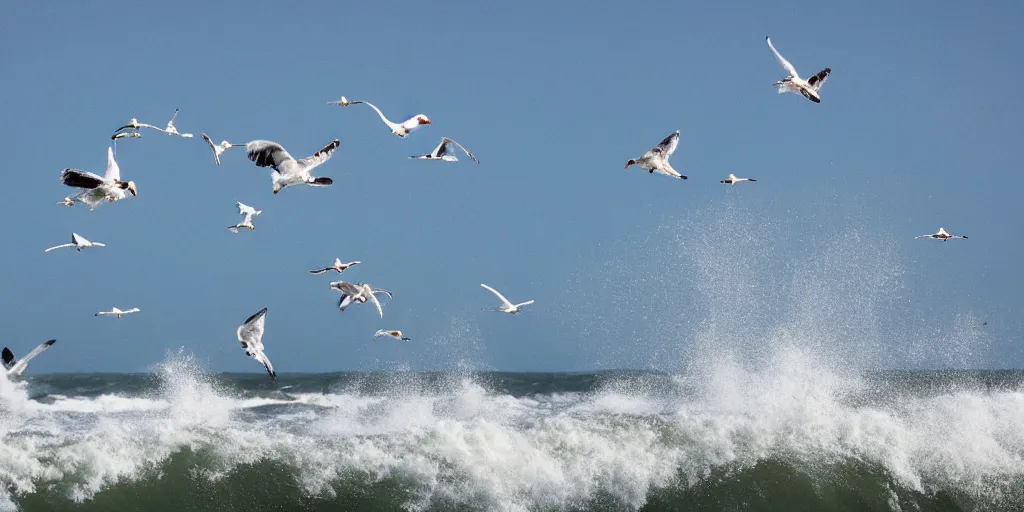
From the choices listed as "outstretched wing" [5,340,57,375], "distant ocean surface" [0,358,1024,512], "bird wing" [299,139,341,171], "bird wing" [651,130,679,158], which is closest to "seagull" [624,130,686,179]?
"bird wing" [651,130,679,158]

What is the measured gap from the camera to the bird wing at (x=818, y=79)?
509 inches

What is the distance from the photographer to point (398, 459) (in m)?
→ 14.9

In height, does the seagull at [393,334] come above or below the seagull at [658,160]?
below

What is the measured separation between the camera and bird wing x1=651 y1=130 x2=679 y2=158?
12.6m

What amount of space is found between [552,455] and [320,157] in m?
6.08

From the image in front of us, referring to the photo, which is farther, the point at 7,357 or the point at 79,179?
the point at 7,357

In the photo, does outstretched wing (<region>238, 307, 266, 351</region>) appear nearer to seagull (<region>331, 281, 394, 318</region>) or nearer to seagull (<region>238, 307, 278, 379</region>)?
seagull (<region>238, 307, 278, 379</region>)

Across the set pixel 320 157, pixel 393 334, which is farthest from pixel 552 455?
pixel 320 157

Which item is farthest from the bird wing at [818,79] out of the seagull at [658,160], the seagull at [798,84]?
the seagull at [658,160]

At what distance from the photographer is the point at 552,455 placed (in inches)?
591

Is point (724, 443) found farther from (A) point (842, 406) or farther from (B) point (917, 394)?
(B) point (917, 394)

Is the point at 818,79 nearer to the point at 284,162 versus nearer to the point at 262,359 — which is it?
the point at 284,162

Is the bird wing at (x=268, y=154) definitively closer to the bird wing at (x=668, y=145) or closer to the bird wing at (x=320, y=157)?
the bird wing at (x=320, y=157)

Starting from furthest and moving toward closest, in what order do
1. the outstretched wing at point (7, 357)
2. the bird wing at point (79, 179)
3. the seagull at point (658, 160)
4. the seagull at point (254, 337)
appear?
the outstretched wing at point (7, 357)
the seagull at point (658, 160)
the seagull at point (254, 337)
the bird wing at point (79, 179)
